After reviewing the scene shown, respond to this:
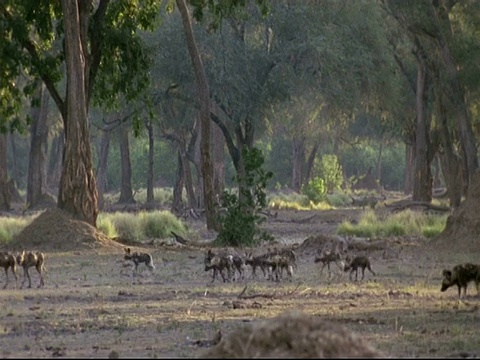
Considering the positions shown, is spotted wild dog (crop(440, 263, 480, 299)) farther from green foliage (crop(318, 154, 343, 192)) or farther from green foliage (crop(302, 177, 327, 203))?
green foliage (crop(318, 154, 343, 192))

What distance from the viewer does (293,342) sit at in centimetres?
959

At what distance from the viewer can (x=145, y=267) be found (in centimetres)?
2619

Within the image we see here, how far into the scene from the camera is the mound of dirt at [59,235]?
3091cm

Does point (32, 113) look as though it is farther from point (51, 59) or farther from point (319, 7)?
point (51, 59)

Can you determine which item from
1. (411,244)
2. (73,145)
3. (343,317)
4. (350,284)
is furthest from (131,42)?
(343,317)

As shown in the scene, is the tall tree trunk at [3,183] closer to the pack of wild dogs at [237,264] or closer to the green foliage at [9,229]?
the green foliage at [9,229]

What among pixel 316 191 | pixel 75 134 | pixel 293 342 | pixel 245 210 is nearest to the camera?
pixel 293 342

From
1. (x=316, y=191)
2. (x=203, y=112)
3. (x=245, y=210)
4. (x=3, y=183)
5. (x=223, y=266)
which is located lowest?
(x=223, y=266)

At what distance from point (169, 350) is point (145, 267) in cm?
1246

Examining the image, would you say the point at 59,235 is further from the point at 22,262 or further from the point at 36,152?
the point at 36,152

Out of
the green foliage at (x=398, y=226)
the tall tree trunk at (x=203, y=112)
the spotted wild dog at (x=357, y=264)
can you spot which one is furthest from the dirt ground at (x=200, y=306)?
the green foliage at (x=398, y=226)

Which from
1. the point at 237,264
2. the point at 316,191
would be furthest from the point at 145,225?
the point at 316,191

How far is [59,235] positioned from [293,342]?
72.9 feet

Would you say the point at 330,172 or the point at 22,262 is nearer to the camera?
the point at 22,262
